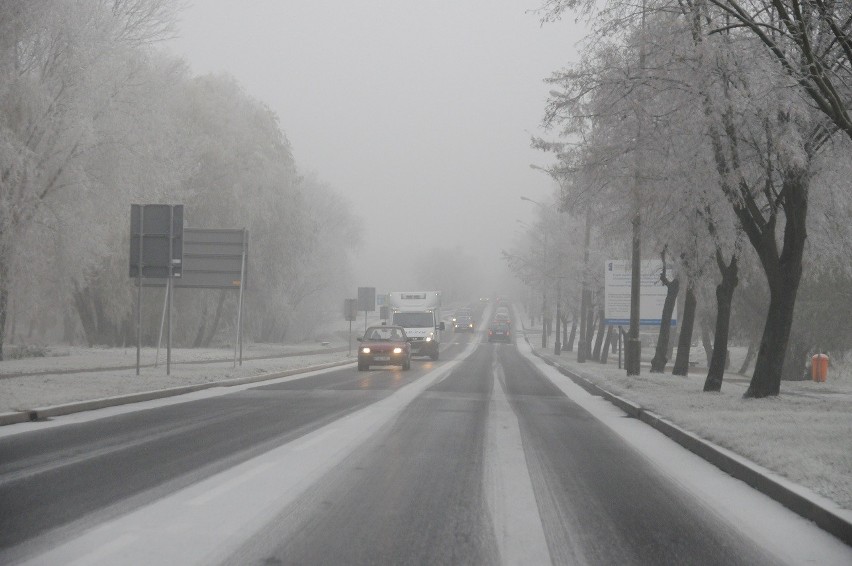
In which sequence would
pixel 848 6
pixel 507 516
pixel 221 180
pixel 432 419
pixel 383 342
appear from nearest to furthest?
pixel 507 516
pixel 848 6
pixel 432 419
pixel 383 342
pixel 221 180

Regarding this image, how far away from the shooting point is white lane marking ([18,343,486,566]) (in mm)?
5984

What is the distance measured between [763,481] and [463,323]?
103825 mm

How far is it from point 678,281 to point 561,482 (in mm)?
20452

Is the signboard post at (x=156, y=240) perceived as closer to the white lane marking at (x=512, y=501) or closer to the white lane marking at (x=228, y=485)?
the white lane marking at (x=512, y=501)

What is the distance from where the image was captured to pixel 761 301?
33125 millimetres

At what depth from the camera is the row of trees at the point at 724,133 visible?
47.8 ft

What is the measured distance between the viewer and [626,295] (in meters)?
35.1

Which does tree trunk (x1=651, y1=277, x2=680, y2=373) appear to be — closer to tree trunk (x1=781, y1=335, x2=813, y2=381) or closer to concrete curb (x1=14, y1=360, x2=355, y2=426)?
tree trunk (x1=781, y1=335, x2=813, y2=381)

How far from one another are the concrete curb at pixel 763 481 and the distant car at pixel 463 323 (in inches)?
3775

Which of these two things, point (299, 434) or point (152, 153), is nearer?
point (299, 434)

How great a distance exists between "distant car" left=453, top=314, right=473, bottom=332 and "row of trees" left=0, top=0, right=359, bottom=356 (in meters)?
63.5

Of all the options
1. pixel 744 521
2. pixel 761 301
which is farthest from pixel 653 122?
pixel 761 301

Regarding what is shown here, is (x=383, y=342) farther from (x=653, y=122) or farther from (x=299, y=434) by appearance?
(x=299, y=434)

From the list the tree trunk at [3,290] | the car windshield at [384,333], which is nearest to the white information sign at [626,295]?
the car windshield at [384,333]
